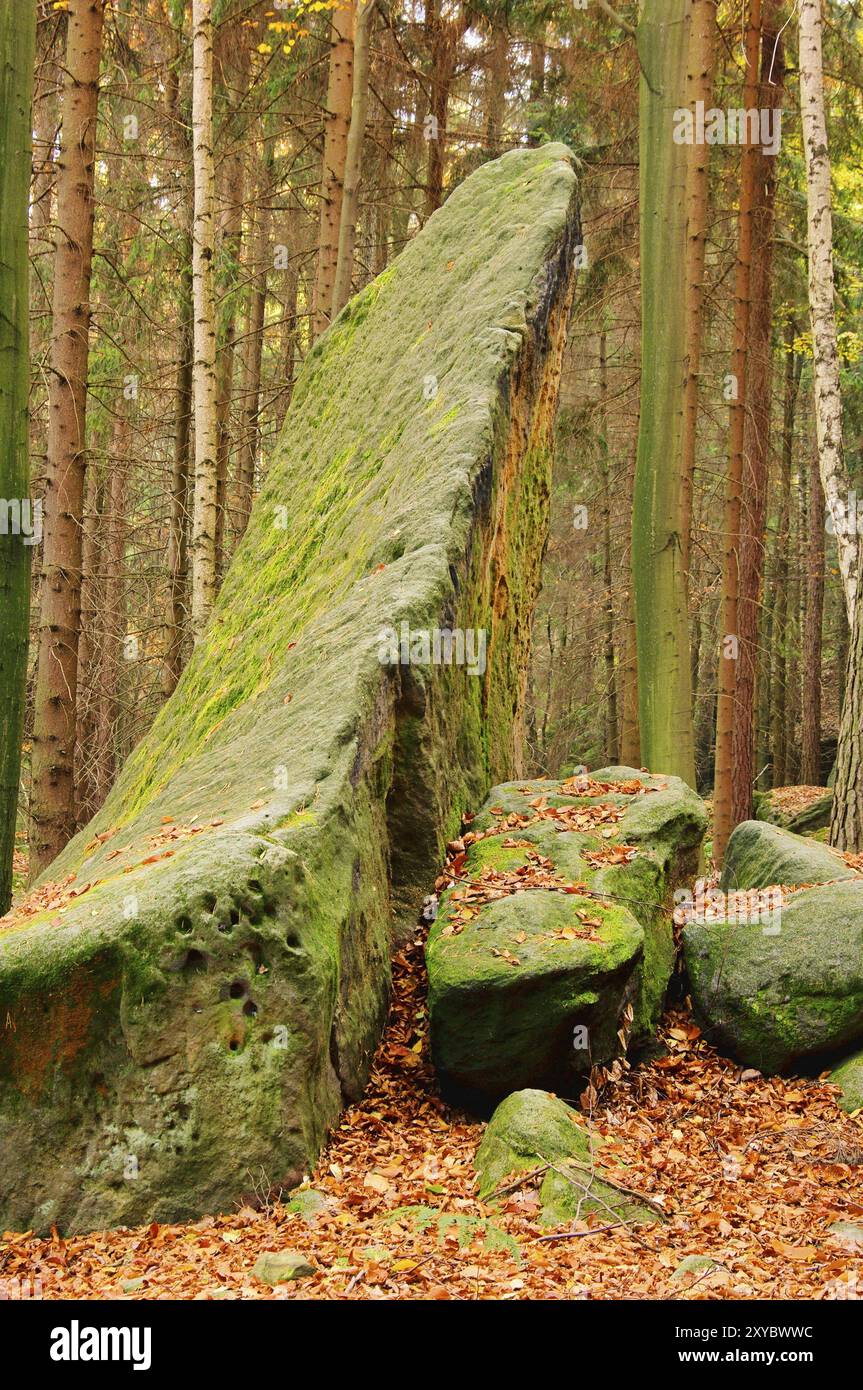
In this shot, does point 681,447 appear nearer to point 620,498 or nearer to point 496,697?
point 496,697

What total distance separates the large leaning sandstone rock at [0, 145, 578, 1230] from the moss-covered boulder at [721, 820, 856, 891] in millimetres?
1675

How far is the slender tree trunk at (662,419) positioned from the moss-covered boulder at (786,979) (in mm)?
4344

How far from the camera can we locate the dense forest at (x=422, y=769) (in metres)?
4.14

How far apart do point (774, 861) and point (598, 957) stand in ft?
7.11

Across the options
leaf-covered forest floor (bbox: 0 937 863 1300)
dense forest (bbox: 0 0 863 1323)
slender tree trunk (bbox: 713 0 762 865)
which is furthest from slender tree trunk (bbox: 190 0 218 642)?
leaf-covered forest floor (bbox: 0 937 863 1300)

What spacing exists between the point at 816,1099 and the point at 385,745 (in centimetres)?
268

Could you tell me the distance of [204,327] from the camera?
11.3m

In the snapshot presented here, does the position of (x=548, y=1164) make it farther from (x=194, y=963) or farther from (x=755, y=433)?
(x=755, y=433)

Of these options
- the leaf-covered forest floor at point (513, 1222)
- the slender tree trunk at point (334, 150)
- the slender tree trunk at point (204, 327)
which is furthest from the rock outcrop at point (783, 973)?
the slender tree trunk at point (334, 150)

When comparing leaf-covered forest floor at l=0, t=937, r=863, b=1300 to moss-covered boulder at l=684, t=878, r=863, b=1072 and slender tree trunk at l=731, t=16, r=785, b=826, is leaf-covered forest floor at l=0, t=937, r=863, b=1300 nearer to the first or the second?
moss-covered boulder at l=684, t=878, r=863, b=1072

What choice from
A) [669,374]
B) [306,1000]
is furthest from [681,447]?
[306,1000]

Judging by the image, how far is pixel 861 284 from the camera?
1897 cm

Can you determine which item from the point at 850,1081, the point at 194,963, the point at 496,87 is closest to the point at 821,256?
the point at 496,87

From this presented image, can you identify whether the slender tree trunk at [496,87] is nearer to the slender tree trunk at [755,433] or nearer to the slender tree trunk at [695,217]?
the slender tree trunk at [755,433]
